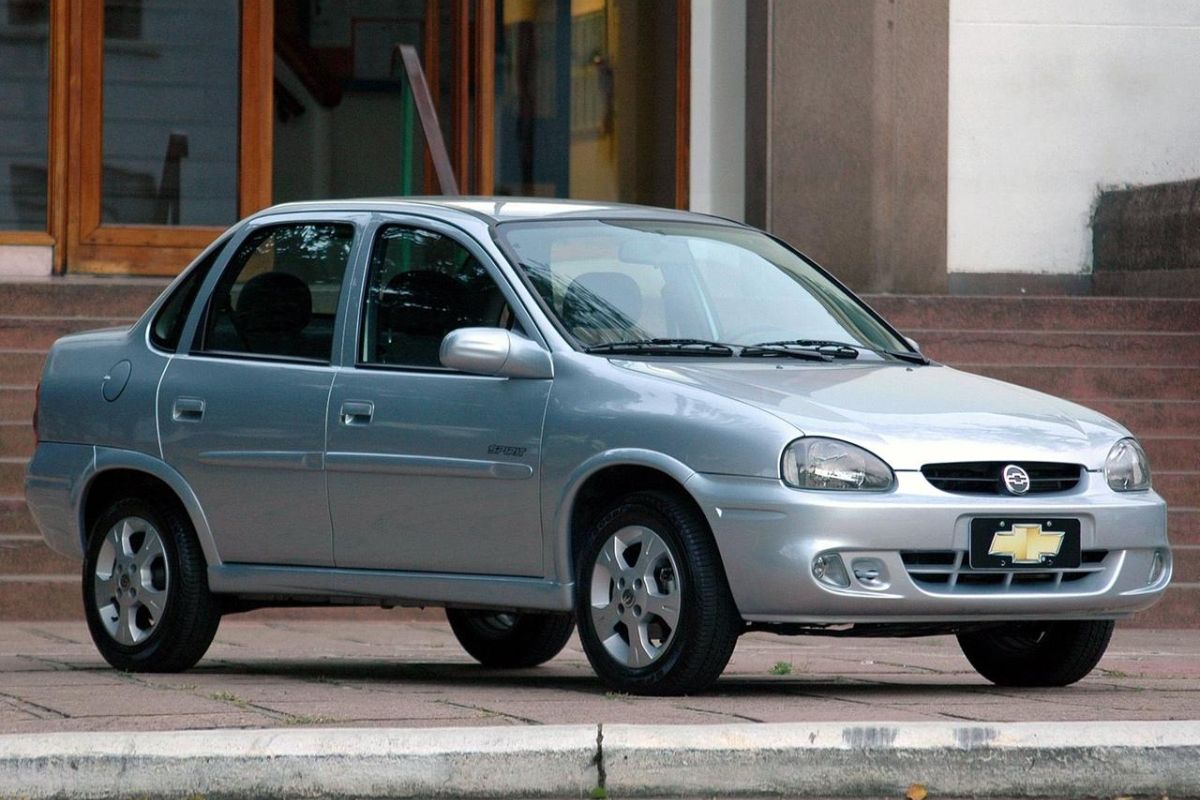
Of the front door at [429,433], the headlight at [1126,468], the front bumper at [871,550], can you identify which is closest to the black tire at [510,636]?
the front door at [429,433]

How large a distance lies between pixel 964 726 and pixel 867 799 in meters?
0.32

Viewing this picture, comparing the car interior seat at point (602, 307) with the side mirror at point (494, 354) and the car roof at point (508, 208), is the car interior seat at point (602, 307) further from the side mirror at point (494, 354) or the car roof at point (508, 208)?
the car roof at point (508, 208)

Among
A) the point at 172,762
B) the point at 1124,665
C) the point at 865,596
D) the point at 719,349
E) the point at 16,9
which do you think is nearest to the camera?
the point at 172,762

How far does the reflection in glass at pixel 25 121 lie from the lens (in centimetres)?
1661

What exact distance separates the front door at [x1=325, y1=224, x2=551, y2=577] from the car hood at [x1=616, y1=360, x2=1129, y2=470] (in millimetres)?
506

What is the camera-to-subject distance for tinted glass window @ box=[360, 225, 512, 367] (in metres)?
7.79

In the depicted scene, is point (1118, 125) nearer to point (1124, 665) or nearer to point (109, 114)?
point (109, 114)

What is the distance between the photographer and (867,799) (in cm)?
570

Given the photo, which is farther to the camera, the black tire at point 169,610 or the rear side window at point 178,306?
the rear side window at point 178,306

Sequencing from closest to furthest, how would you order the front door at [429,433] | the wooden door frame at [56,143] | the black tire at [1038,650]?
the front door at [429,433] < the black tire at [1038,650] < the wooden door frame at [56,143]

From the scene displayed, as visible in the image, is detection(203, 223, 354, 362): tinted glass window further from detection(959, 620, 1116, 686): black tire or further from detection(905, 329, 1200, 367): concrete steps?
detection(905, 329, 1200, 367): concrete steps

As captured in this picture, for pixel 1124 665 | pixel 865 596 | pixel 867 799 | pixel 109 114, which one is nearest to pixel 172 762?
pixel 867 799

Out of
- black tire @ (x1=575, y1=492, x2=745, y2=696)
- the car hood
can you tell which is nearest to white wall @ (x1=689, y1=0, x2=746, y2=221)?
the car hood

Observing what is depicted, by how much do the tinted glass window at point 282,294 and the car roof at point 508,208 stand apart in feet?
0.37
